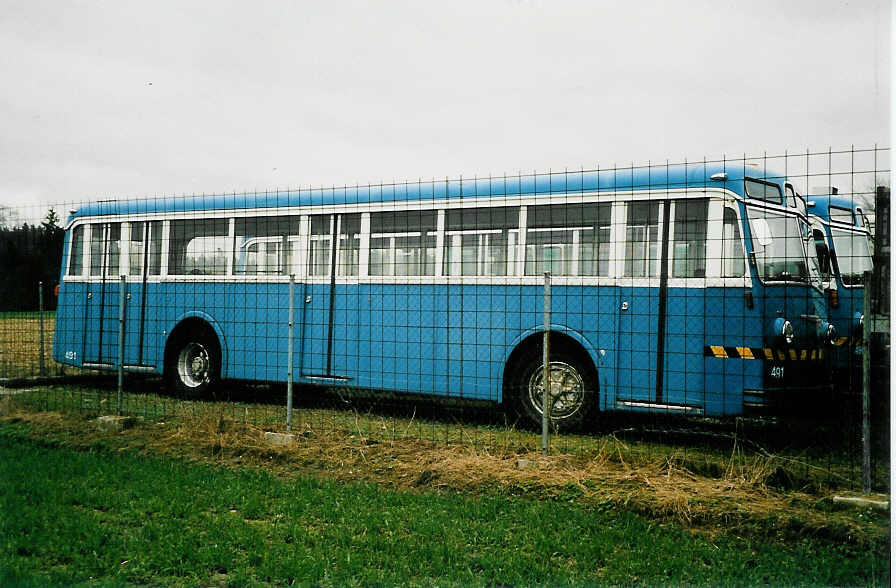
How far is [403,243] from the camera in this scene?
8.88 metres

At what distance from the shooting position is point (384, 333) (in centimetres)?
881

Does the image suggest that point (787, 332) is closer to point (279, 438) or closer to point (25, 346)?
point (279, 438)

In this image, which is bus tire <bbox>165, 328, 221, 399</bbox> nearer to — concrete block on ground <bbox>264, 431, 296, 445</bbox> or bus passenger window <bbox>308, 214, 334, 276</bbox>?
bus passenger window <bbox>308, 214, 334, 276</bbox>

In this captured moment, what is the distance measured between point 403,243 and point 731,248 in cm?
333

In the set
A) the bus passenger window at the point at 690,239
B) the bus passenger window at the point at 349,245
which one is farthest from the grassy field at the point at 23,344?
the bus passenger window at the point at 690,239

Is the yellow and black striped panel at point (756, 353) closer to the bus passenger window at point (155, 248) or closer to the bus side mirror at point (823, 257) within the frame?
the bus side mirror at point (823, 257)

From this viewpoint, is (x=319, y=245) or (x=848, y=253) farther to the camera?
(x=848, y=253)

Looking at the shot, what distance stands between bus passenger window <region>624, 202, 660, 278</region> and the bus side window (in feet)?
1.92

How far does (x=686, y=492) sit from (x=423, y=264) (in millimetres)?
4050

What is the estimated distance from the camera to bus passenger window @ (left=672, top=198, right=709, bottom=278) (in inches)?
289

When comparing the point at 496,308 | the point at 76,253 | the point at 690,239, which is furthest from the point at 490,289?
the point at 76,253

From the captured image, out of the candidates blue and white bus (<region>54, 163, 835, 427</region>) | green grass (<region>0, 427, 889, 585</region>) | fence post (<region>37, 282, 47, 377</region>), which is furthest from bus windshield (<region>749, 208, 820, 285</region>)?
fence post (<region>37, 282, 47, 377</region>)

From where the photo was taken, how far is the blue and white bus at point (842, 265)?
27.0 ft

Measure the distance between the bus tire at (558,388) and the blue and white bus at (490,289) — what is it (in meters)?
0.02
